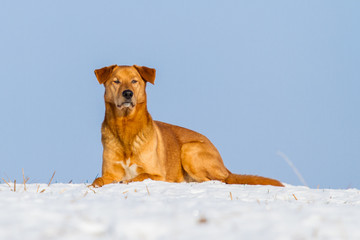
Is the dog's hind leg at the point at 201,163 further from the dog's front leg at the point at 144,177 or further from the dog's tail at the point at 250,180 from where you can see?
the dog's front leg at the point at 144,177

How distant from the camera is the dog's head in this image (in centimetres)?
754

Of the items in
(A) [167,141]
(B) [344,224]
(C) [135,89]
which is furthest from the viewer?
(A) [167,141]

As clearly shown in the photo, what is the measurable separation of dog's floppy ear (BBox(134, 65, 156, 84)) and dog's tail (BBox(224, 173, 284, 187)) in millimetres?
2563

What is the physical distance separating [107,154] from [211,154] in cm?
233

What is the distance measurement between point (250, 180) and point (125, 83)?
303 cm

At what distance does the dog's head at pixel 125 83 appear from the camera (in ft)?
24.7

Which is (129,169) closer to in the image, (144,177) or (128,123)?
(144,177)

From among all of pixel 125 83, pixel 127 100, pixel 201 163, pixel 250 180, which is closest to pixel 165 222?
pixel 127 100

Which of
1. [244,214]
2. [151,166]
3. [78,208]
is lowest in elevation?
[151,166]

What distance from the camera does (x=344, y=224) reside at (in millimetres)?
3400

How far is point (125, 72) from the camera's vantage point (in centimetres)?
798

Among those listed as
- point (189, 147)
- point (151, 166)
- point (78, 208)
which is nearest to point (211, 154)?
point (189, 147)

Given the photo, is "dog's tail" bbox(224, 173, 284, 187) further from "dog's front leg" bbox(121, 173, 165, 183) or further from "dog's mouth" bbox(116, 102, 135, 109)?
"dog's mouth" bbox(116, 102, 135, 109)

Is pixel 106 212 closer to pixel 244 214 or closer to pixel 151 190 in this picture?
pixel 244 214
